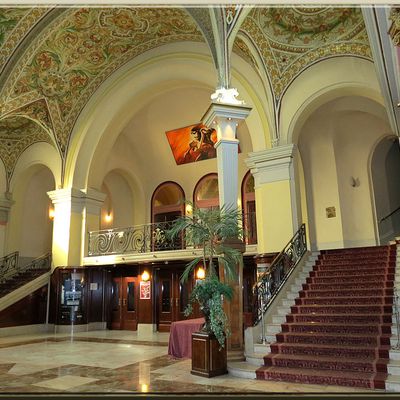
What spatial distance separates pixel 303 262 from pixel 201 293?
4113 millimetres

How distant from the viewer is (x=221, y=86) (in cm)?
773

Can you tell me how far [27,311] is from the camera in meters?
13.2

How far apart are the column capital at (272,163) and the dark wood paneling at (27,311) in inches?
321

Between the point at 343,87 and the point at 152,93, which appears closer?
the point at 343,87

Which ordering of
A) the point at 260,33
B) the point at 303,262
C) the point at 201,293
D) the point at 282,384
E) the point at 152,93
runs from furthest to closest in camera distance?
the point at 152,93
the point at 260,33
the point at 303,262
the point at 201,293
the point at 282,384

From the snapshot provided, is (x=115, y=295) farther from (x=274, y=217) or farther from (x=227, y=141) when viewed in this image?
(x=227, y=141)

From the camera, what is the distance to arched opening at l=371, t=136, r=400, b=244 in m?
13.0

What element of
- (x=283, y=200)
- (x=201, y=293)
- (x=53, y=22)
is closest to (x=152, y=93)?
(x=53, y=22)

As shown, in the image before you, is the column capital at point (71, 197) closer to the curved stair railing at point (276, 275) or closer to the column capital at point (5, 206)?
the column capital at point (5, 206)

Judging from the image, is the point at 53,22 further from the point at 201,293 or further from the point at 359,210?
the point at 359,210

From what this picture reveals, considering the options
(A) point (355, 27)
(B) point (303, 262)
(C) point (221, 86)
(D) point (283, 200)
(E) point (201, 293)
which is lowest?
(E) point (201, 293)

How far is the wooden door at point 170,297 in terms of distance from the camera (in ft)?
42.9

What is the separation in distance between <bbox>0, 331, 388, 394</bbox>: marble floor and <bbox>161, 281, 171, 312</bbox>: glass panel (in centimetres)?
295

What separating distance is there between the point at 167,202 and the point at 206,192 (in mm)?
1781
